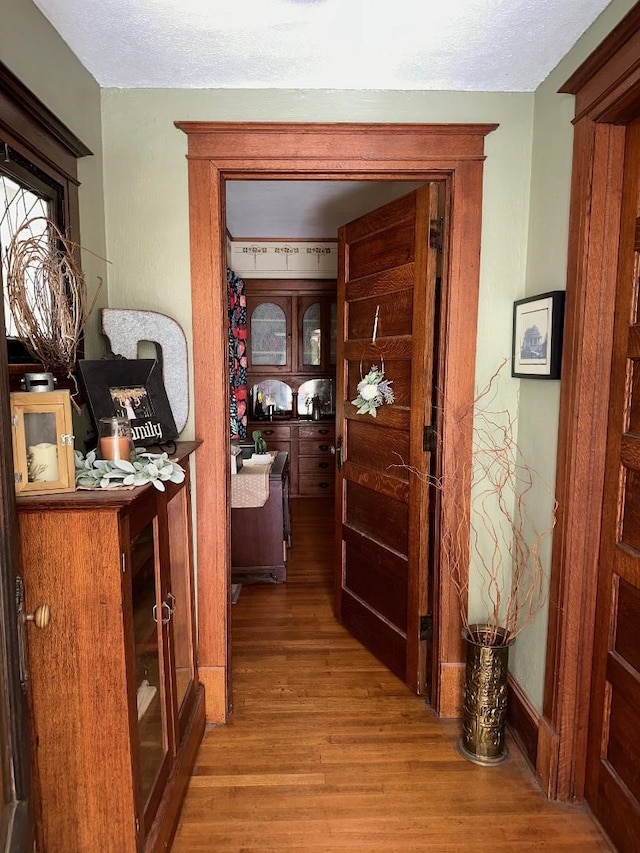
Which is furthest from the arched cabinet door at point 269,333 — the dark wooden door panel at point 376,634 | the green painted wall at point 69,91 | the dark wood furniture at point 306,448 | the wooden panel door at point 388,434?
the green painted wall at point 69,91

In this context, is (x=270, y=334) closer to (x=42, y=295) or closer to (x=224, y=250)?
(x=224, y=250)

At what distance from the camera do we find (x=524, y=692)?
224 cm

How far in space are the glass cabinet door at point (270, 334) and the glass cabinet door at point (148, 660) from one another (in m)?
4.44

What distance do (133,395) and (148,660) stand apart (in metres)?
0.85

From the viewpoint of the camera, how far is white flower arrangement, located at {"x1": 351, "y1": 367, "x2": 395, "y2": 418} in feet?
8.62

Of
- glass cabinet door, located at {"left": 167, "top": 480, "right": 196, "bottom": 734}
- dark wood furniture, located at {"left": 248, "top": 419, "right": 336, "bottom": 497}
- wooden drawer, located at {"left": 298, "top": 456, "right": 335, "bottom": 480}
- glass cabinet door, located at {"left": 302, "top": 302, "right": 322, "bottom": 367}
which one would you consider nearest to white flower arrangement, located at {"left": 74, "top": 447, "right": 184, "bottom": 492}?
glass cabinet door, located at {"left": 167, "top": 480, "right": 196, "bottom": 734}

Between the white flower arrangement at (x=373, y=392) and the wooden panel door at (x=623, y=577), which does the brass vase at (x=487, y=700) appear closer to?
the wooden panel door at (x=623, y=577)

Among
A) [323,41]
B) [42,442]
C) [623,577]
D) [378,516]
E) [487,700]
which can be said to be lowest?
[487,700]

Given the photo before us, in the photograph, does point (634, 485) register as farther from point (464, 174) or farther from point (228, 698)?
point (228, 698)

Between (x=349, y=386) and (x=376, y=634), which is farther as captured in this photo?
(x=349, y=386)

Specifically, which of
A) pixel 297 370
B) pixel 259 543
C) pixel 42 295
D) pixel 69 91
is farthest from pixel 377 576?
pixel 297 370

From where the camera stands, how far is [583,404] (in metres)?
1.82

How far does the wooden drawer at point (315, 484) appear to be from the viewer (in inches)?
234

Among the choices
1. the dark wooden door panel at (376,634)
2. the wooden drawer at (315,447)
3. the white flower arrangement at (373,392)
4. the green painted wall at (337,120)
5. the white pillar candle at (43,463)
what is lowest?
the dark wooden door panel at (376,634)
